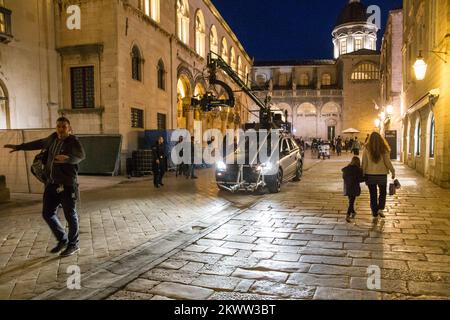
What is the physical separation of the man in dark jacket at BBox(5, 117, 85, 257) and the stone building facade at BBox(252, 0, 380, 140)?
1953 inches

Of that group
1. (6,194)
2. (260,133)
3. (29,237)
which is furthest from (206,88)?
(29,237)

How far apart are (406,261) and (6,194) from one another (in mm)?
9388

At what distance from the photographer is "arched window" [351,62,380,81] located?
56.5 metres

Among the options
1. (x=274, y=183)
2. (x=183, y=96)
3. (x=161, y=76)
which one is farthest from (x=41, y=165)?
(x=183, y=96)

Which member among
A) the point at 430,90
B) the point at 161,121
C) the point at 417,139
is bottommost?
the point at 417,139

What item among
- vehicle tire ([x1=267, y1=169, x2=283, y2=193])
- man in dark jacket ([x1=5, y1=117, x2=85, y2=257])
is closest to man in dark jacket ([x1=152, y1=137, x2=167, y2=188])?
vehicle tire ([x1=267, y1=169, x2=283, y2=193])

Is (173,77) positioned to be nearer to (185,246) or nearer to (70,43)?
(70,43)

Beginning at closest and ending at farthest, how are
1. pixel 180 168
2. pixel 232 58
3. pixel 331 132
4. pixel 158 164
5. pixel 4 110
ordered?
pixel 158 164 → pixel 4 110 → pixel 180 168 → pixel 232 58 → pixel 331 132

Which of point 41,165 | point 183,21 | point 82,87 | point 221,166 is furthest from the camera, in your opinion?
point 183,21

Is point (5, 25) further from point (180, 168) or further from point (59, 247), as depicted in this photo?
point (59, 247)

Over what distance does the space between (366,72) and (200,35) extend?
36327 millimetres

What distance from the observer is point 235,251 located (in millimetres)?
5605

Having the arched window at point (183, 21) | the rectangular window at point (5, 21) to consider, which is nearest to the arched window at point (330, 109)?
the arched window at point (183, 21)

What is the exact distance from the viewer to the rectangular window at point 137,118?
1900 cm
